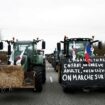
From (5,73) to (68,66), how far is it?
3179mm

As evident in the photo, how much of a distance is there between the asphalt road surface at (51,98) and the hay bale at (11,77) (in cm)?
62

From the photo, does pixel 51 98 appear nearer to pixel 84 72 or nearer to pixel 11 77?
pixel 11 77

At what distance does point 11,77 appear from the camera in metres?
17.0

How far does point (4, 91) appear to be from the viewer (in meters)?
20.1

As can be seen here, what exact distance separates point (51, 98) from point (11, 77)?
1.85 metres

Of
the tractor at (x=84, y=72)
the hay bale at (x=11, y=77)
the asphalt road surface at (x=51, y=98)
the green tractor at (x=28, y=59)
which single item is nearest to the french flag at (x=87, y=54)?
the tractor at (x=84, y=72)

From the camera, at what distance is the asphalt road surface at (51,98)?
16.3 metres

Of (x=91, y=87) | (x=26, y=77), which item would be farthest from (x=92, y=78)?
(x=26, y=77)

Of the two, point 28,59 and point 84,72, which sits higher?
point 28,59

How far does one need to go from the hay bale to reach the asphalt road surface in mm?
618

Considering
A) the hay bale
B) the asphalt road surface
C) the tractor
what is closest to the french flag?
the tractor

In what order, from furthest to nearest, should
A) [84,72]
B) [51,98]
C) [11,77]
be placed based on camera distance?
[84,72] < [51,98] < [11,77]

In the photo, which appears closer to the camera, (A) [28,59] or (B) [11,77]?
(B) [11,77]

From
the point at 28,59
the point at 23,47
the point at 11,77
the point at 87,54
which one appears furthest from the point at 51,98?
the point at 23,47
